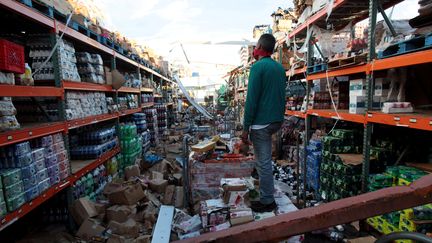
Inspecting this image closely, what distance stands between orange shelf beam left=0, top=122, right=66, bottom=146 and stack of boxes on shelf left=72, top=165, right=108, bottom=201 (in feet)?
2.85

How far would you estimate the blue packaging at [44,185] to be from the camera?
279 cm

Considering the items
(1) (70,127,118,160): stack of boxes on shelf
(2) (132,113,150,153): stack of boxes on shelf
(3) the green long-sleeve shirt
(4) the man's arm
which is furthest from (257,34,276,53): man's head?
(2) (132,113,150,153): stack of boxes on shelf

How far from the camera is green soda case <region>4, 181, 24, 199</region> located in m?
2.33

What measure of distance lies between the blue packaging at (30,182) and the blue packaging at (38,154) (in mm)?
192

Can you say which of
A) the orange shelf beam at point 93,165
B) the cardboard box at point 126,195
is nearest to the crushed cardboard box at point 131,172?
the orange shelf beam at point 93,165

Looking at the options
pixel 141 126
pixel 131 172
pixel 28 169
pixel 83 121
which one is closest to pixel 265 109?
pixel 28 169

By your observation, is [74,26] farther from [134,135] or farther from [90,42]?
[134,135]

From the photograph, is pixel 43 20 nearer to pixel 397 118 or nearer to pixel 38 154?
pixel 38 154

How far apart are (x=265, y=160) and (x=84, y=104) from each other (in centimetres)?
297

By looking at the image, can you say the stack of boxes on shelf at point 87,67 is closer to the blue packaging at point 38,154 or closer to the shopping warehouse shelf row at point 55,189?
the shopping warehouse shelf row at point 55,189

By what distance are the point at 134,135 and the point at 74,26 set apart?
126 inches

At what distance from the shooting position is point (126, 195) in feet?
12.3

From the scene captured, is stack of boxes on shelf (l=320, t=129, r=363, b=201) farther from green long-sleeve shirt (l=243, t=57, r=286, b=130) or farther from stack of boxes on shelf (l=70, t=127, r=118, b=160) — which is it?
stack of boxes on shelf (l=70, t=127, r=118, b=160)

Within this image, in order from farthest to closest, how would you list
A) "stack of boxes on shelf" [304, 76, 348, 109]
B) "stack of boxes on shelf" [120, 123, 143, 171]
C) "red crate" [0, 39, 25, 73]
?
"stack of boxes on shelf" [120, 123, 143, 171]
"stack of boxes on shelf" [304, 76, 348, 109]
"red crate" [0, 39, 25, 73]
